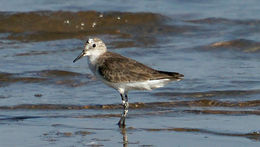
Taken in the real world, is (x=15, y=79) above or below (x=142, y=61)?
below

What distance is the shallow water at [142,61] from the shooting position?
743 centimetres

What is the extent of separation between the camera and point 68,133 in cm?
739

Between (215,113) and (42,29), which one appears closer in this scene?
(215,113)

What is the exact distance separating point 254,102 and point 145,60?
11.8 feet

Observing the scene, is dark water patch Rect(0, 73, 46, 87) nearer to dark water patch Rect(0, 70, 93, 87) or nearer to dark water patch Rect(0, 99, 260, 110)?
dark water patch Rect(0, 70, 93, 87)

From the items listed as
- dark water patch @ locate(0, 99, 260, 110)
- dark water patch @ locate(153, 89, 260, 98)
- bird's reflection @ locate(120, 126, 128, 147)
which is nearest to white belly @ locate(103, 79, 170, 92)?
bird's reflection @ locate(120, 126, 128, 147)

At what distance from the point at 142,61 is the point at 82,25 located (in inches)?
155

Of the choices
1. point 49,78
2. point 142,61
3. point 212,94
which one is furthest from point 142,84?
point 142,61

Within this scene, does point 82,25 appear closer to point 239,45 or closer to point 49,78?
point 239,45

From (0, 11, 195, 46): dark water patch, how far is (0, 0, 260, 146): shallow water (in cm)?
3

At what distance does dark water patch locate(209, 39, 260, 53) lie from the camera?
13.1 meters

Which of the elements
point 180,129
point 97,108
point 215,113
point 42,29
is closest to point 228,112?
point 215,113

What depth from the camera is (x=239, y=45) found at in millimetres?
13406

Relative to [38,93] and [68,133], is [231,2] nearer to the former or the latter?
[38,93]
